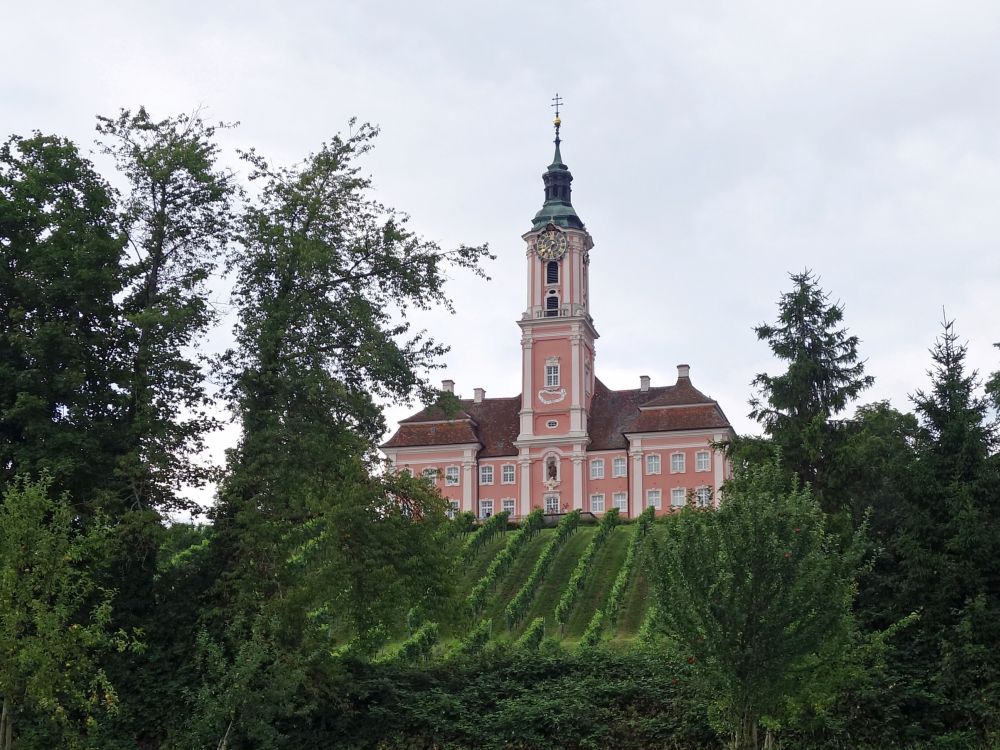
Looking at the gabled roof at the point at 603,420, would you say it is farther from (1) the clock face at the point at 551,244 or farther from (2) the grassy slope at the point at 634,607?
(2) the grassy slope at the point at 634,607

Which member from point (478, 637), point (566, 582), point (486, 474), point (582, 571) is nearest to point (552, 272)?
point (486, 474)

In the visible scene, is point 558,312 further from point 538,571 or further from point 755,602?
point 755,602

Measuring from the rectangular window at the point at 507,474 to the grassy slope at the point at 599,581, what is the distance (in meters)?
22.7

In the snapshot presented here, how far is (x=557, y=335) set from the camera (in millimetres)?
84750

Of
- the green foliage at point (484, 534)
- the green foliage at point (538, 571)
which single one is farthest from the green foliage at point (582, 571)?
the green foliage at point (484, 534)

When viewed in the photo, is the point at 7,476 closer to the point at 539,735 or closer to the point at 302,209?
the point at 302,209

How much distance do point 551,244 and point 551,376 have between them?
8.96 metres

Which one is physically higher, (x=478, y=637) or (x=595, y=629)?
(x=595, y=629)

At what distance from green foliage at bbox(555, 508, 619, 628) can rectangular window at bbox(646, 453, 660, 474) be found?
1858 centimetres

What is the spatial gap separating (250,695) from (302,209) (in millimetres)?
11898

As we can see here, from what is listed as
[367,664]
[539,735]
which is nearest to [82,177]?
[367,664]

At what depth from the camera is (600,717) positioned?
26.4 m

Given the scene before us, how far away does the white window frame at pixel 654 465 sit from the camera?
80.6 metres

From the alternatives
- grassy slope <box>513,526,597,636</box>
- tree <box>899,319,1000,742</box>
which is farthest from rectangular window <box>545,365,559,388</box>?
tree <box>899,319,1000,742</box>
